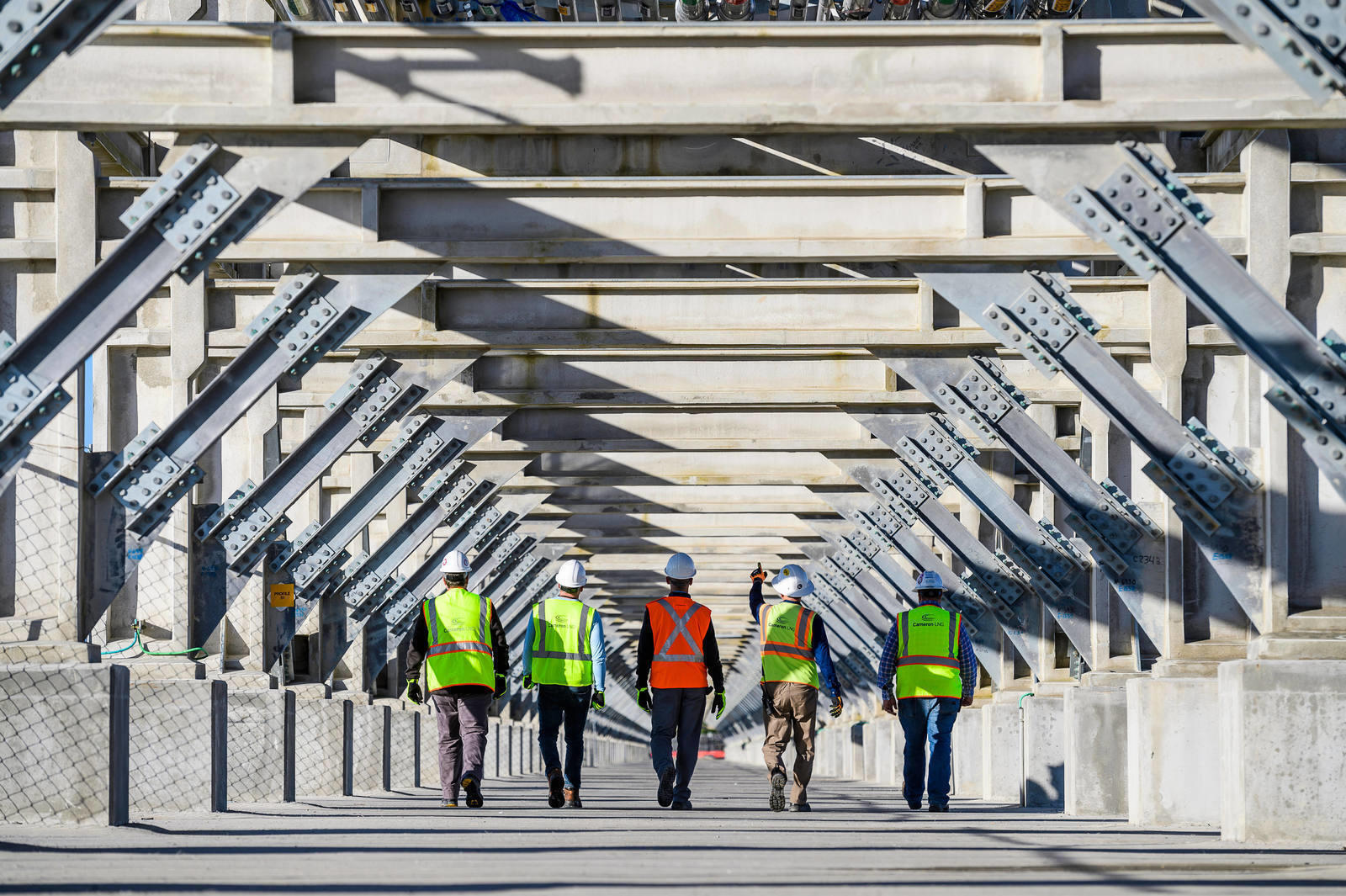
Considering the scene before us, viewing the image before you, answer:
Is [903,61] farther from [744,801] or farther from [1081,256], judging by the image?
[744,801]

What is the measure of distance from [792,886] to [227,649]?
1099cm

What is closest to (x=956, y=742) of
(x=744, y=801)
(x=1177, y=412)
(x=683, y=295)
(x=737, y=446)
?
(x=737, y=446)

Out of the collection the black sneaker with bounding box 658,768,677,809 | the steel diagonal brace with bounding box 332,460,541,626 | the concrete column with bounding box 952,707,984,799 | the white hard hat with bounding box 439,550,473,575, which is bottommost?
the concrete column with bounding box 952,707,984,799

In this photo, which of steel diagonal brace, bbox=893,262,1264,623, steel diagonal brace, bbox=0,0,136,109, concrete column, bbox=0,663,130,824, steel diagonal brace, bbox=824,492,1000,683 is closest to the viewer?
steel diagonal brace, bbox=0,0,136,109

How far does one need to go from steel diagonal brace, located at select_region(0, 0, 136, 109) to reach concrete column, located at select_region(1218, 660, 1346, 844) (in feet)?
20.6

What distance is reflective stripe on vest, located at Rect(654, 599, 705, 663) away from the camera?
14.0 metres

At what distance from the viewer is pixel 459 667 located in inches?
551

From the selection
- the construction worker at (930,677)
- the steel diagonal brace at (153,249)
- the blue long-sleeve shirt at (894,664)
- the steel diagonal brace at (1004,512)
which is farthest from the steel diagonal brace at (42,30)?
the steel diagonal brace at (1004,512)

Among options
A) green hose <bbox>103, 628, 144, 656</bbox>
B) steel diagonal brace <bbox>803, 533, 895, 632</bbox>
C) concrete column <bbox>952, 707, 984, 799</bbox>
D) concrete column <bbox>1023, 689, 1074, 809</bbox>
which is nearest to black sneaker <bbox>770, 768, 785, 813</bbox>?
concrete column <bbox>1023, 689, 1074, 809</bbox>

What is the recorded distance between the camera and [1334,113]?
356 inches

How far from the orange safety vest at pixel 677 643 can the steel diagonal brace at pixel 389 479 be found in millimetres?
5360

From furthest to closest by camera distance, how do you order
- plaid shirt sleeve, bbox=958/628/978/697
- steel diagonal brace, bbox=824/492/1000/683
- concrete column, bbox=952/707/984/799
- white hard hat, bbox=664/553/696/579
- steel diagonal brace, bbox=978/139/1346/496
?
1. concrete column, bbox=952/707/984/799
2. steel diagonal brace, bbox=824/492/1000/683
3. plaid shirt sleeve, bbox=958/628/978/697
4. white hard hat, bbox=664/553/696/579
5. steel diagonal brace, bbox=978/139/1346/496

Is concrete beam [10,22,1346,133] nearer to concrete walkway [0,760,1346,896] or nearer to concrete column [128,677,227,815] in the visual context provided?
concrete walkway [0,760,1346,896]

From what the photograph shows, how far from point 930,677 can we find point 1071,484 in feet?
6.07
